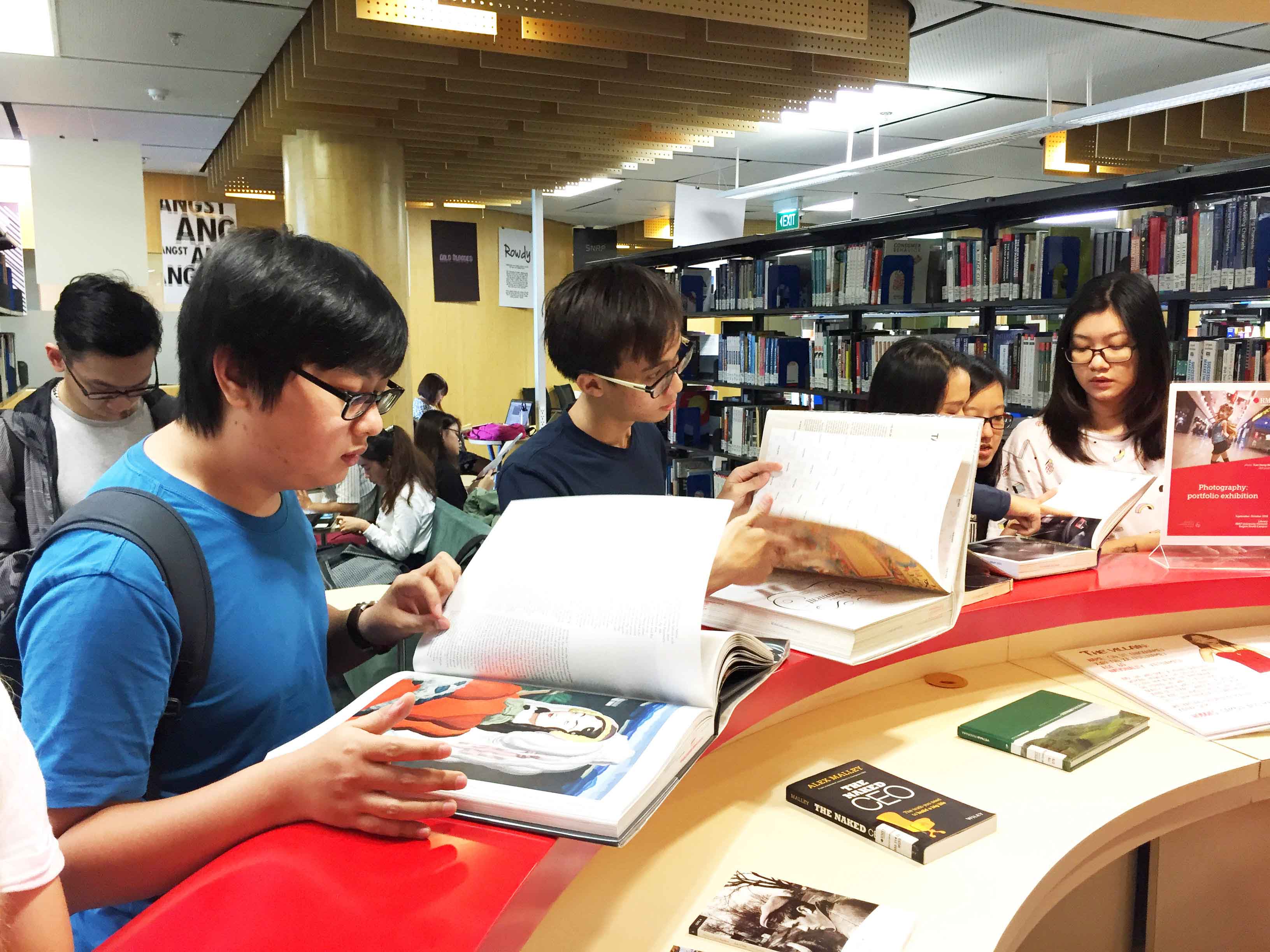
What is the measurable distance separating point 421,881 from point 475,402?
12.7 m

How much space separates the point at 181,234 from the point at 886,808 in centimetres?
1038

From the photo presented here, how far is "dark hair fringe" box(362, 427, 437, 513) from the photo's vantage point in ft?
13.4

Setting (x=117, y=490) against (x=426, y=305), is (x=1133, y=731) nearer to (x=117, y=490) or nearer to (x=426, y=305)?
(x=117, y=490)

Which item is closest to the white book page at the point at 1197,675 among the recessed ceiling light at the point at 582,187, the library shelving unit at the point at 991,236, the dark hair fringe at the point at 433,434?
the library shelving unit at the point at 991,236

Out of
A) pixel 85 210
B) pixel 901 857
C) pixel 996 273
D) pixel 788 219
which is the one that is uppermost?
pixel 788 219

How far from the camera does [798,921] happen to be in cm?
95

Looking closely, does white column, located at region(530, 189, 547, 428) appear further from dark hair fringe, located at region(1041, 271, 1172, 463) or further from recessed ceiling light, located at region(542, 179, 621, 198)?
dark hair fringe, located at region(1041, 271, 1172, 463)

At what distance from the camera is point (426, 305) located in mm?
12648

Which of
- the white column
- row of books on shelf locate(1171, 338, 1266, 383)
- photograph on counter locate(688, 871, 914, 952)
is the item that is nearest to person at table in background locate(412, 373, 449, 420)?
the white column

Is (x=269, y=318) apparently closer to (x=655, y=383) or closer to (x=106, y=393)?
(x=655, y=383)

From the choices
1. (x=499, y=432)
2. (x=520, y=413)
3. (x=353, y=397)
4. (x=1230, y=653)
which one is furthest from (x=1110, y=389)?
(x=520, y=413)

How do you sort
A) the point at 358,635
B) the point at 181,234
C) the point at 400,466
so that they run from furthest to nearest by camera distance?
the point at 181,234 → the point at 400,466 → the point at 358,635

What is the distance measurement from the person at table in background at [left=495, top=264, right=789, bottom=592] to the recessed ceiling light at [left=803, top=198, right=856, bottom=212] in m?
10.1

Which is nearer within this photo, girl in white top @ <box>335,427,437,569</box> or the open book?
the open book
